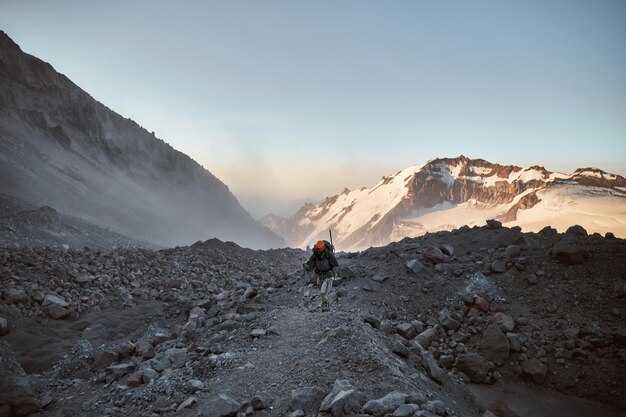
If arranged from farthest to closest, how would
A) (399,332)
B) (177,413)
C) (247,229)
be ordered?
(247,229), (399,332), (177,413)

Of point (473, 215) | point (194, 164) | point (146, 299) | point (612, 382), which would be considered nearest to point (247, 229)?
point (194, 164)

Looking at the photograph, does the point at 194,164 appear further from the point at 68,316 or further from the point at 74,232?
the point at 68,316

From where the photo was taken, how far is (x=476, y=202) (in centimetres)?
12256

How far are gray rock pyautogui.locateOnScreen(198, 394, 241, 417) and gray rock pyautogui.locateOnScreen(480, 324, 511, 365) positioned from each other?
6918mm

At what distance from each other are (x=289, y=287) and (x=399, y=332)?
16.7ft

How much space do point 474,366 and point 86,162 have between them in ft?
223

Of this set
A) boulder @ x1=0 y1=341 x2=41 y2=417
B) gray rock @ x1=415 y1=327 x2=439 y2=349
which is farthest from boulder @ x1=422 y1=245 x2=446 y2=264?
boulder @ x1=0 y1=341 x2=41 y2=417

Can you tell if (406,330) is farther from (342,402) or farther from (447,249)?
(447,249)

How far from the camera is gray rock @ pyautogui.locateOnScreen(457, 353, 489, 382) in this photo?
8.42 meters

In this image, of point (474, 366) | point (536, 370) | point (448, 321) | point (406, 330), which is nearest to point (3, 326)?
point (406, 330)

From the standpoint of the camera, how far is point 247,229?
349 ft

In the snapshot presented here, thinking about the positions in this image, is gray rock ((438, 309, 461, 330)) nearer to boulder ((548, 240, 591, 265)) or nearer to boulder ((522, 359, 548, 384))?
boulder ((522, 359, 548, 384))

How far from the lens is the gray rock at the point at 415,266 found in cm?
1231

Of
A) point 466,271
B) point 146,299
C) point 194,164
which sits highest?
point 194,164
